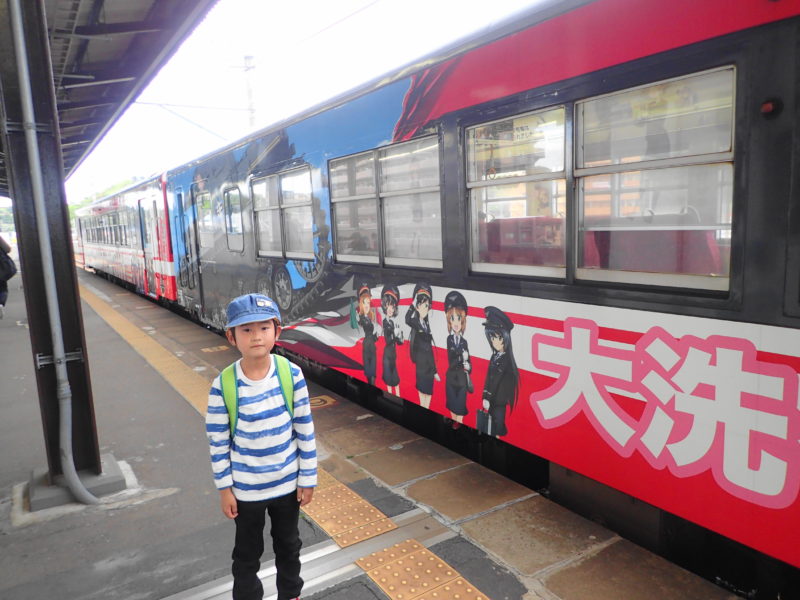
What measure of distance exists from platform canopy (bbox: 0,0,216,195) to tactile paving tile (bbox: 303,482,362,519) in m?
4.56

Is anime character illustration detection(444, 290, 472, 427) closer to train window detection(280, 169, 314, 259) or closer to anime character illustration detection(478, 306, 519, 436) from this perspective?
anime character illustration detection(478, 306, 519, 436)

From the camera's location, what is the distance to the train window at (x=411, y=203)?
13.0ft

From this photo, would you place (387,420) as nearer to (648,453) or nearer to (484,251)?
(484,251)

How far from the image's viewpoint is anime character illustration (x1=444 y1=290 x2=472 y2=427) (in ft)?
12.4

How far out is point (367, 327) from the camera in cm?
485

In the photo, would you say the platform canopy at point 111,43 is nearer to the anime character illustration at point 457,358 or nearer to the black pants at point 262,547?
the anime character illustration at point 457,358

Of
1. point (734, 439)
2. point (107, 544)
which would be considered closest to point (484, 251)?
point (734, 439)

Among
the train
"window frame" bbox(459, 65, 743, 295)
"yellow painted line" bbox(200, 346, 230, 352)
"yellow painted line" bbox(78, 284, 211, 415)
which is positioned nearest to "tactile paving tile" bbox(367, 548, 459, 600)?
the train

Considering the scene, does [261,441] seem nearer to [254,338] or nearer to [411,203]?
[254,338]

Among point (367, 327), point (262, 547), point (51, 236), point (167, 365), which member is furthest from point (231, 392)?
point (167, 365)

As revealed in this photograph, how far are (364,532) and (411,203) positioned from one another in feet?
7.23

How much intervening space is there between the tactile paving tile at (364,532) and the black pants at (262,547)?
620 millimetres

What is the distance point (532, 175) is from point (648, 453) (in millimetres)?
1511

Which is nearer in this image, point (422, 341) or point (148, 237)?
point (422, 341)
